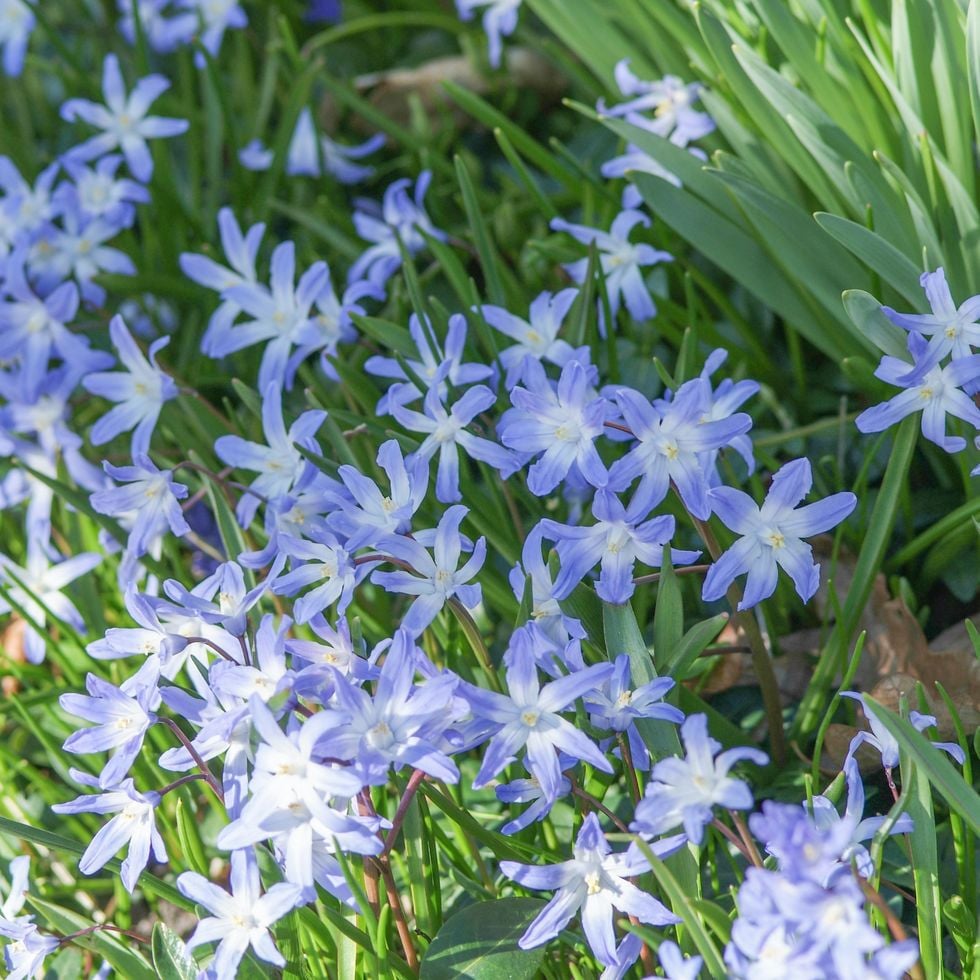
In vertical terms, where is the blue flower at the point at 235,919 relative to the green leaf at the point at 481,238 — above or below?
below

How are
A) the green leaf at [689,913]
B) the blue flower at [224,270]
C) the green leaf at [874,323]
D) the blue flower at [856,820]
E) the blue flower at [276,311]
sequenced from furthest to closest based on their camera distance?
the blue flower at [224,270] < the blue flower at [276,311] < the green leaf at [874,323] < the blue flower at [856,820] < the green leaf at [689,913]

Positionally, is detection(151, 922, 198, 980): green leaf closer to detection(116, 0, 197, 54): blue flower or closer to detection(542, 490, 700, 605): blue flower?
detection(542, 490, 700, 605): blue flower

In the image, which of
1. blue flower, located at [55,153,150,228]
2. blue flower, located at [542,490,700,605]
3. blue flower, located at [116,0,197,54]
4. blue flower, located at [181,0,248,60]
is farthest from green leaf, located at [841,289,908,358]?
blue flower, located at [116,0,197,54]

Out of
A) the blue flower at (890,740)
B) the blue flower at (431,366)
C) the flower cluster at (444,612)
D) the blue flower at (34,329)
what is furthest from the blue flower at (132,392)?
the blue flower at (890,740)

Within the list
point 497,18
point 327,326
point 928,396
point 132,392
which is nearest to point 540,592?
point 928,396

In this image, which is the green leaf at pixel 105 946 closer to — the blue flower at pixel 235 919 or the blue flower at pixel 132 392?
the blue flower at pixel 235 919

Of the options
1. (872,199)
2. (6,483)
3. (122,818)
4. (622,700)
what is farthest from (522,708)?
(6,483)

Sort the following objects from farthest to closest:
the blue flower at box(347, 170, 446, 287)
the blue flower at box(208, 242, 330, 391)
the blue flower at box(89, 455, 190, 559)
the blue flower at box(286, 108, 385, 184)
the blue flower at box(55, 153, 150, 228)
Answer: the blue flower at box(286, 108, 385, 184) → the blue flower at box(55, 153, 150, 228) → the blue flower at box(347, 170, 446, 287) → the blue flower at box(208, 242, 330, 391) → the blue flower at box(89, 455, 190, 559)
